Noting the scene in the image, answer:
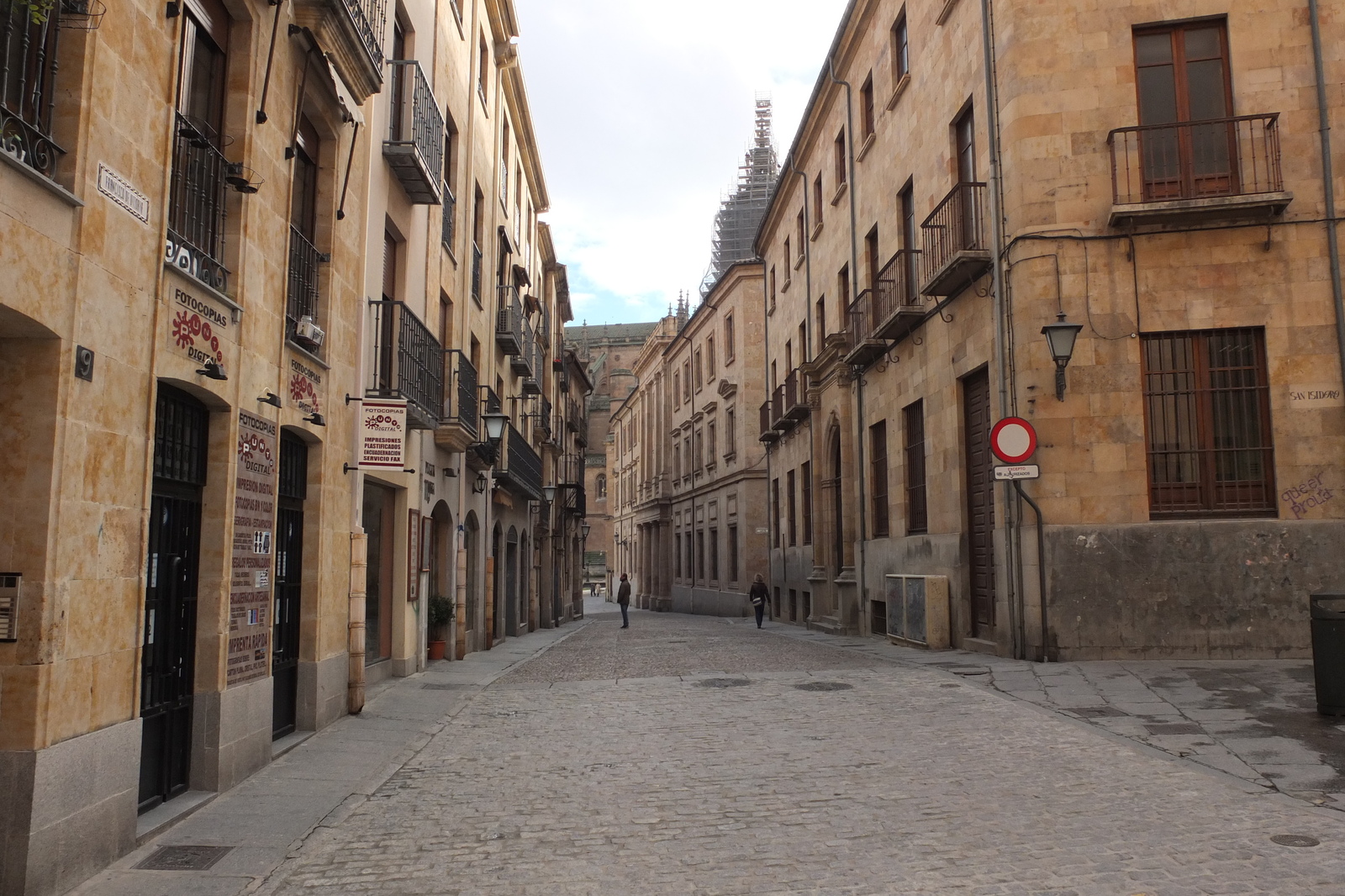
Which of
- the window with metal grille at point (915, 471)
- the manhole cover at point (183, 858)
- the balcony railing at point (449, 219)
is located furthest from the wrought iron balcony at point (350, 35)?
the window with metal grille at point (915, 471)

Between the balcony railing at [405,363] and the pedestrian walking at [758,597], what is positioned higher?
the balcony railing at [405,363]

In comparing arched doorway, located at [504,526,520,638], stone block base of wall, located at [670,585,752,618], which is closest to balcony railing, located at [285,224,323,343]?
arched doorway, located at [504,526,520,638]

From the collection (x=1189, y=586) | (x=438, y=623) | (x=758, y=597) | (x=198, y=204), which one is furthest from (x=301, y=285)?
(x=758, y=597)

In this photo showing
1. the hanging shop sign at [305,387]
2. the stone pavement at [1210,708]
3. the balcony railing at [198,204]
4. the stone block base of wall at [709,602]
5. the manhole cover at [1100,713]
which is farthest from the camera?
the stone block base of wall at [709,602]

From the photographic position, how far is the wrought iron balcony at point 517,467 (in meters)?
22.1

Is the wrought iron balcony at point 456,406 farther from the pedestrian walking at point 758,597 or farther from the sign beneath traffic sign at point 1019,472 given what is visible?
the pedestrian walking at point 758,597

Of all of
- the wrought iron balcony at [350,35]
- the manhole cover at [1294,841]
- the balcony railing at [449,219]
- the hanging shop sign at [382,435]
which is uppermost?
the balcony railing at [449,219]

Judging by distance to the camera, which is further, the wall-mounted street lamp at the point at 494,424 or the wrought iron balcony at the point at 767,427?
the wrought iron balcony at the point at 767,427

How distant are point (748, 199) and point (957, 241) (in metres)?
53.8

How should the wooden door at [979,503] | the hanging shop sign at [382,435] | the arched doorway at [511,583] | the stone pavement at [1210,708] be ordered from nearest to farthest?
the stone pavement at [1210,708] < the hanging shop sign at [382,435] < the wooden door at [979,503] < the arched doorway at [511,583]

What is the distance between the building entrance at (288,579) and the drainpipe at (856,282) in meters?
14.0

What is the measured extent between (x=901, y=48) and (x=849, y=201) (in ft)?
13.2

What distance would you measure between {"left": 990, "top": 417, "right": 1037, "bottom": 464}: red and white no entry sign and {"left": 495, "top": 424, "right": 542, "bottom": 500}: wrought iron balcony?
11.8 meters

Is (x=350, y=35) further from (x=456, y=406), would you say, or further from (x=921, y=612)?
(x=921, y=612)
